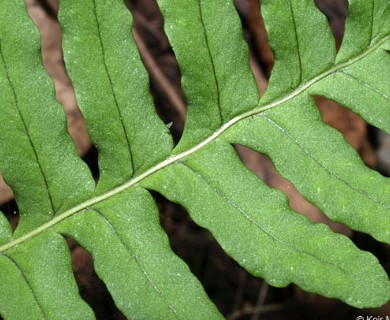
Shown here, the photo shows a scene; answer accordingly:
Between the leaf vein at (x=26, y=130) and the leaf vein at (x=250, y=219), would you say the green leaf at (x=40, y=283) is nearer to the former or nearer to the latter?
the leaf vein at (x=26, y=130)

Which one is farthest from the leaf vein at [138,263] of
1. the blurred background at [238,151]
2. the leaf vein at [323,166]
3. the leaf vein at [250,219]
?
the blurred background at [238,151]

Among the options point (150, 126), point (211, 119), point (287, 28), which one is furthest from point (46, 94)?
point (287, 28)

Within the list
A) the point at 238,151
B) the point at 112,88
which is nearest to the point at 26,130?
the point at 112,88

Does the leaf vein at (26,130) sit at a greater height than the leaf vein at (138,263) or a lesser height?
greater

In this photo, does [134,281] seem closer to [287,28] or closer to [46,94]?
Answer: [46,94]

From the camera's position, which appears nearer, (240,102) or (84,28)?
(84,28)

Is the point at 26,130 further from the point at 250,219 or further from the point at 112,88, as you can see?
the point at 250,219

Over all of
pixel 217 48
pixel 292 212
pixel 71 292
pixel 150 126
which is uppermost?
pixel 217 48
